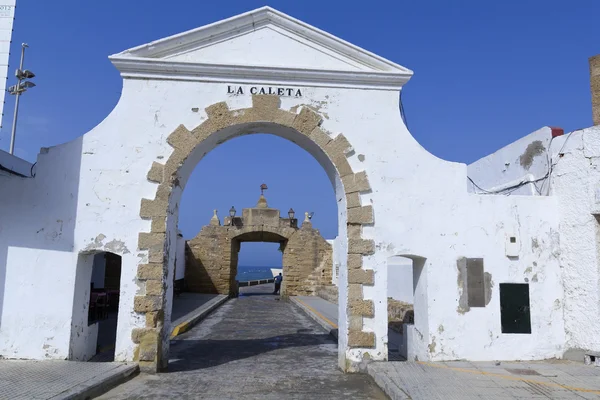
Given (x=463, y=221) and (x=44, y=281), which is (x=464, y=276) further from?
(x=44, y=281)

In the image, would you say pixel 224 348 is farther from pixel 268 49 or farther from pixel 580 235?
pixel 580 235

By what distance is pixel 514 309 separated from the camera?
723 centimetres

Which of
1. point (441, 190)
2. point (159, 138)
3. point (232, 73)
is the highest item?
point (232, 73)

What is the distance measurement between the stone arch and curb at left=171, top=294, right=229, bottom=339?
137 inches

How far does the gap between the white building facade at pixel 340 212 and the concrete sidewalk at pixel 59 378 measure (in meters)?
0.33

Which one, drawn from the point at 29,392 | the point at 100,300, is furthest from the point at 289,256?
the point at 29,392

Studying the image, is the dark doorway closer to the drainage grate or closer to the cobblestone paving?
the cobblestone paving

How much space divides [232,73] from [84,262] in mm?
3500

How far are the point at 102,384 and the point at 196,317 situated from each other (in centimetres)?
695

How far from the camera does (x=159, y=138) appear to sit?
721 centimetres

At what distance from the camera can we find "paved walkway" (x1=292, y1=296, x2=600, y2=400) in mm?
5359

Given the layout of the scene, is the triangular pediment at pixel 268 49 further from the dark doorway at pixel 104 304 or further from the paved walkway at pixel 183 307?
the paved walkway at pixel 183 307

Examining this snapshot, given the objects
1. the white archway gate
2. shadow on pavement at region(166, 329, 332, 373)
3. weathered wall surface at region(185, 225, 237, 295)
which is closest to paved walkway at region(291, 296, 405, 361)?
shadow on pavement at region(166, 329, 332, 373)

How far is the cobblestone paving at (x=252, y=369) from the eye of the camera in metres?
5.86
